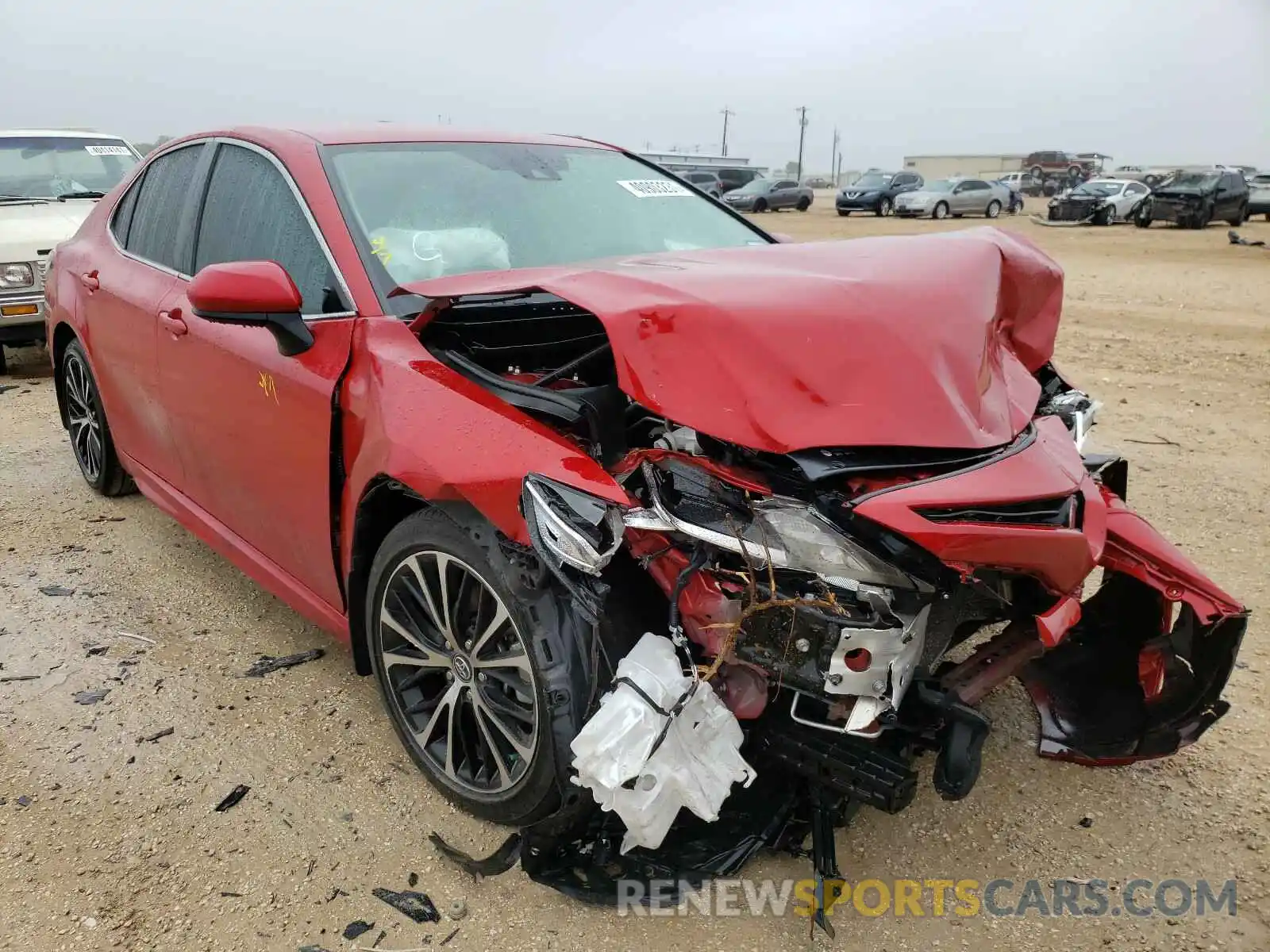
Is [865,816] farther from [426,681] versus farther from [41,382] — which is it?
[41,382]

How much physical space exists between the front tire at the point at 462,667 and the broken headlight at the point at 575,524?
25 cm

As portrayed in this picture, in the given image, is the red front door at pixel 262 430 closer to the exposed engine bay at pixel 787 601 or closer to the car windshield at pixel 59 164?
the exposed engine bay at pixel 787 601

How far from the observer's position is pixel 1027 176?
191 ft

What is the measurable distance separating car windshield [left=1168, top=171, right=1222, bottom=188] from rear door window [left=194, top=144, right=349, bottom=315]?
2703cm

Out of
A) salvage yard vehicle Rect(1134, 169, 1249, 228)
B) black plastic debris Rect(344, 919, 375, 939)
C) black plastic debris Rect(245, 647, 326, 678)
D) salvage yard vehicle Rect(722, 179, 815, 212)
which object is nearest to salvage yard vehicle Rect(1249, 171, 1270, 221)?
salvage yard vehicle Rect(1134, 169, 1249, 228)

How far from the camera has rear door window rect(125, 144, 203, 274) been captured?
11.1 ft

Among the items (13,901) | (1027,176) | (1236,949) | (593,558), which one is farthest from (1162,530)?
(1027,176)

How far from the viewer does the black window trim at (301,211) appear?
2.50 metres

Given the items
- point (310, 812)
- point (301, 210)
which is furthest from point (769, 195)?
point (310, 812)

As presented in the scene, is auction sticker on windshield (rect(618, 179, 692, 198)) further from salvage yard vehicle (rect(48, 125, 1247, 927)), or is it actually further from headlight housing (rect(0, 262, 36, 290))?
headlight housing (rect(0, 262, 36, 290))

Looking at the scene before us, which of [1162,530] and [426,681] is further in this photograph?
[1162,530]

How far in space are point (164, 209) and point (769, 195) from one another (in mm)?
32386

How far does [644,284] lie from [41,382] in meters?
7.33

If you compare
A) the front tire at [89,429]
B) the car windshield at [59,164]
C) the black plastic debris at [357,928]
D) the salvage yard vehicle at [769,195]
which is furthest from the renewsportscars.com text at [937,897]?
the salvage yard vehicle at [769,195]
